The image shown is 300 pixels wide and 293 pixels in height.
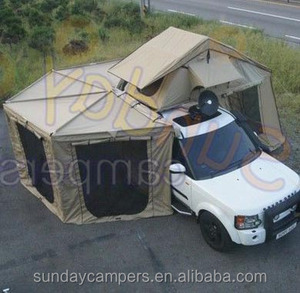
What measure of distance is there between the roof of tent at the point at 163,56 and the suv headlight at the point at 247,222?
2495 millimetres

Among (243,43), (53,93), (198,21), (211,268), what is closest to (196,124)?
(211,268)

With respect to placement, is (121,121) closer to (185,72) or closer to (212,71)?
(185,72)

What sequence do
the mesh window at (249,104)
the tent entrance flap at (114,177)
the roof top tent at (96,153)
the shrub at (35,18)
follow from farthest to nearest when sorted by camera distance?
the shrub at (35,18) < the mesh window at (249,104) < the tent entrance flap at (114,177) < the roof top tent at (96,153)

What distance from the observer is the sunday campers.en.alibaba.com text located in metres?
6.29

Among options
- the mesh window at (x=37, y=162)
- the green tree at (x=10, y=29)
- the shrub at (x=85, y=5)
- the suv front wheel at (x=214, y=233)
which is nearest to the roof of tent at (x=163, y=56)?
the mesh window at (x=37, y=162)

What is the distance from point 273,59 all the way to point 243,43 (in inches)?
73.2

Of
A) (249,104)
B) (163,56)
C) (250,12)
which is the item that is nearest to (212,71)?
(163,56)

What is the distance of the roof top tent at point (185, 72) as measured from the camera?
298 inches

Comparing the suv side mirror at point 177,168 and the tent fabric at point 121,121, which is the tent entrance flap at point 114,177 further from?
the suv side mirror at point 177,168

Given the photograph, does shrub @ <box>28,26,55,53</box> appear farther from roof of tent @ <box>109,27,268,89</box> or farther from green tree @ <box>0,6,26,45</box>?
roof of tent @ <box>109,27,268,89</box>

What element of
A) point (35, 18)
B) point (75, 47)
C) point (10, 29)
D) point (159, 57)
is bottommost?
point (75, 47)

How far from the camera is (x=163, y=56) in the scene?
7820 millimetres

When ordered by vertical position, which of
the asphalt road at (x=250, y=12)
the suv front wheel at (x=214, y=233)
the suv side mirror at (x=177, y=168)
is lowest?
the asphalt road at (x=250, y=12)

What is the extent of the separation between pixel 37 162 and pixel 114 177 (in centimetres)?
160
